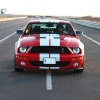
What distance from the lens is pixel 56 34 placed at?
796 centimetres

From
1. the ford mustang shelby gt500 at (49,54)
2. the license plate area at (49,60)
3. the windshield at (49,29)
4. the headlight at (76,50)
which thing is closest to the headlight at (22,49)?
the ford mustang shelby gt500 at (49,54)

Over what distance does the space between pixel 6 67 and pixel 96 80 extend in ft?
9.28

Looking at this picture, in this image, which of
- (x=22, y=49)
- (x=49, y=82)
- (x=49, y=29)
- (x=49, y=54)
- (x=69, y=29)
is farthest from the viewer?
(x=69, y=29)

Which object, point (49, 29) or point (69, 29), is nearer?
point (49, 29)

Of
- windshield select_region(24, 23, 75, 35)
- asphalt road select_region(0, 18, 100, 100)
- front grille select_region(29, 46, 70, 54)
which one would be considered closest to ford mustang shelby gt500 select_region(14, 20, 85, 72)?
front grille select_region(29, 46, 70, 54)

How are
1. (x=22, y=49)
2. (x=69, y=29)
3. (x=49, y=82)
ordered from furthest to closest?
(x=69, y=29)
(x=22, y=49)
(x=49, y=82)

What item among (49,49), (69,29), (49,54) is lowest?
(49,54)

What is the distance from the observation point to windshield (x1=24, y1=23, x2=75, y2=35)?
8188 mm

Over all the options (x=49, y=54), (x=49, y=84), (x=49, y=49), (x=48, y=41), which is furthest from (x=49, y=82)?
(x=48, y=41)

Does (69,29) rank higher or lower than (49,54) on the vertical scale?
higher

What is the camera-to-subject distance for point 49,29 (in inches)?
324

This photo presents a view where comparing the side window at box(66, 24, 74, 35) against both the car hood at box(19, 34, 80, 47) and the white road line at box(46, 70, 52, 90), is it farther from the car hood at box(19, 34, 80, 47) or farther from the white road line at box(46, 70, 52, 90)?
the white road line at box(46, 70, 52, 90)

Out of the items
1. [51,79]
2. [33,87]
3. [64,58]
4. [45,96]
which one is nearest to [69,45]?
→ [64,58]

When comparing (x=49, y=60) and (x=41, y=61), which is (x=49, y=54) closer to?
(x=49, y=60)
